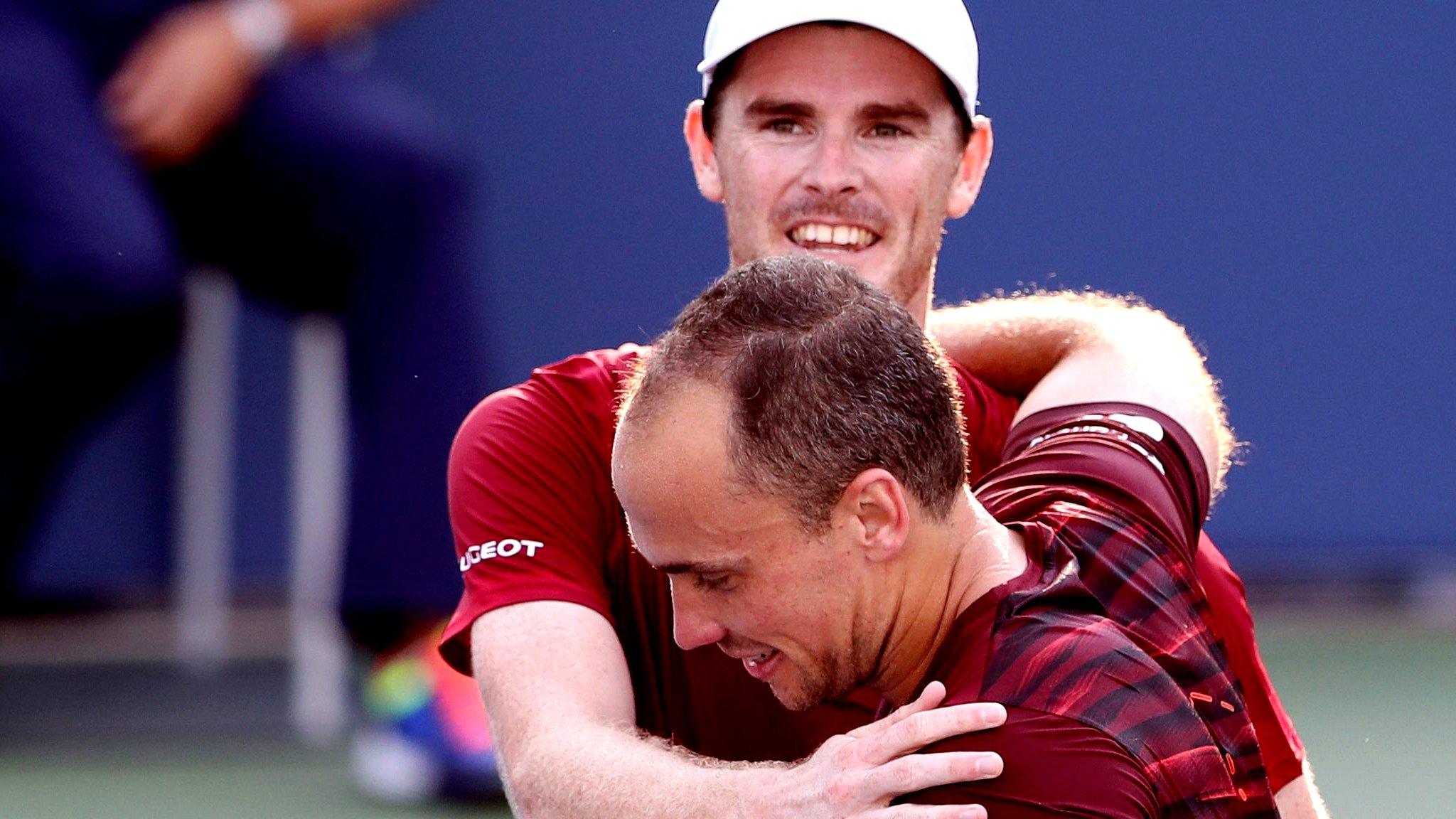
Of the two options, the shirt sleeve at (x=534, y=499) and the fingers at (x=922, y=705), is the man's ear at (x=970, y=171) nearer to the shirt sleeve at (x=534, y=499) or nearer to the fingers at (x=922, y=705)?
the shirt sleeve at (x=534, y=499)

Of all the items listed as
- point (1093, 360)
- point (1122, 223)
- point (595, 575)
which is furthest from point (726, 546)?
point (1122, 223)

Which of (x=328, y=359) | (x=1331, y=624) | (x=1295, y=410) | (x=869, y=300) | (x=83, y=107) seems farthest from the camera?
(x=1331, y=624)

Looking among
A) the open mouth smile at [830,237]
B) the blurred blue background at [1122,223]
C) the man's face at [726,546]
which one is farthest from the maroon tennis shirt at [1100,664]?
the blurred blue background at [1122,223]

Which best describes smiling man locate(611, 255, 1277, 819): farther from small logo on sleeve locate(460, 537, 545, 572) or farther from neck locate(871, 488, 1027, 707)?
small logo on sleeve locate(460, 537, 545, 572)

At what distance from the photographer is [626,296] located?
17.3 ft

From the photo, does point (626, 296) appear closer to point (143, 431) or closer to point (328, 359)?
point (328, 359)

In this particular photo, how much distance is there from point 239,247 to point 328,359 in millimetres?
413

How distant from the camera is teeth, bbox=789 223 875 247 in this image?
2.64 meters

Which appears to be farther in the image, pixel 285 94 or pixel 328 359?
pixel 328 359

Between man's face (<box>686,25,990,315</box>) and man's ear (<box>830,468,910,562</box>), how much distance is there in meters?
0.77

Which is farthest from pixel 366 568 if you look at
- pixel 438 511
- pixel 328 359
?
pixel 328 359

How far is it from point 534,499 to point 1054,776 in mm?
906

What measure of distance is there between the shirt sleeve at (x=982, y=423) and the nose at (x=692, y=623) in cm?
73

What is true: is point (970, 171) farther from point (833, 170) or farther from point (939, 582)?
point (939, 582)
